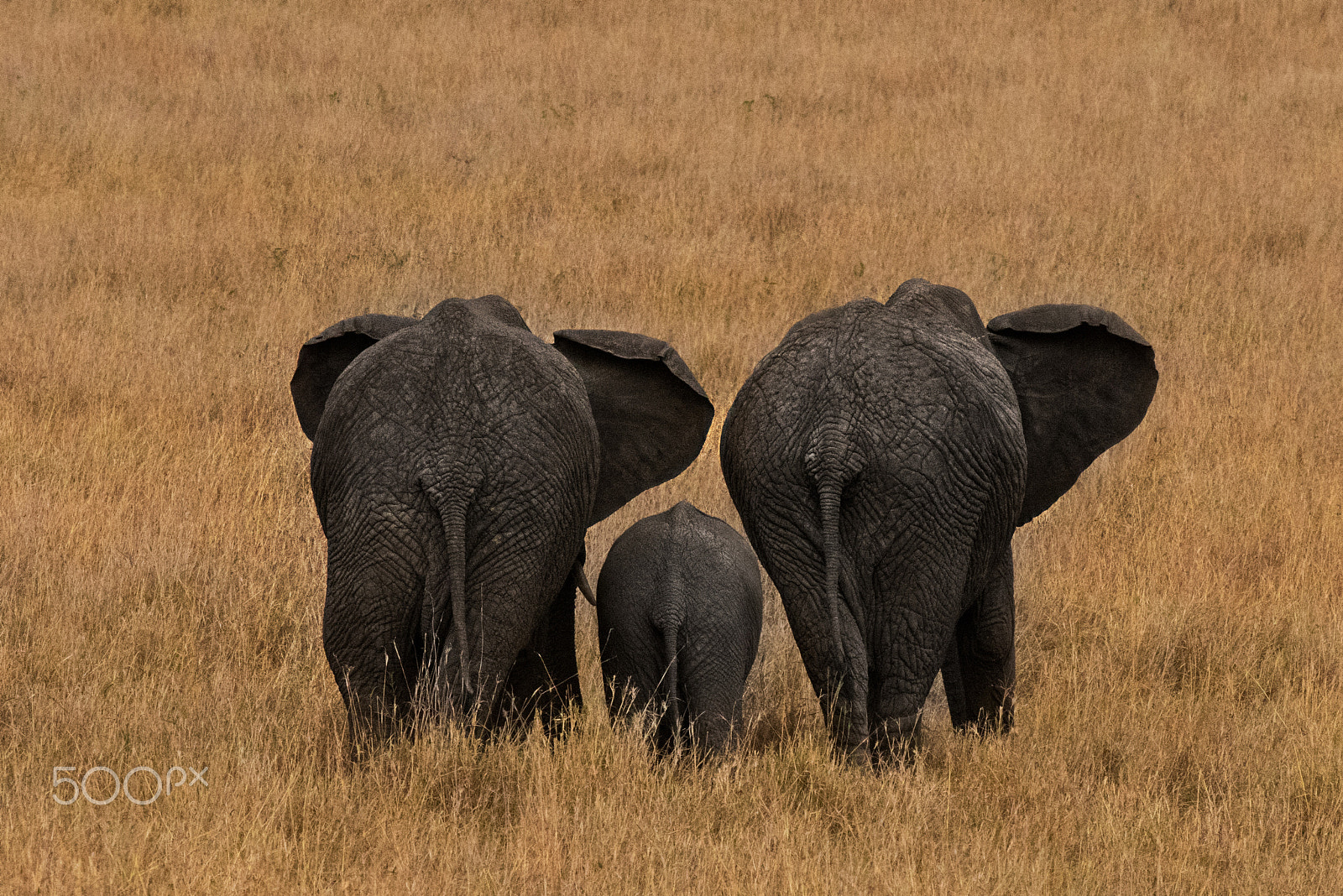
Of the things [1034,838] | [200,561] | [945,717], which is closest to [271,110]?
[200,561]

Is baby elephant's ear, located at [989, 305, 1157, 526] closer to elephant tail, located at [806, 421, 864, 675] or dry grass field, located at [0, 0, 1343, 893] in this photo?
elephant tail, located at [806, 421, 864, 675]

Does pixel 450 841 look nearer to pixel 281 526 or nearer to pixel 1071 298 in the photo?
pixel 281 526

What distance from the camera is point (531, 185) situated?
1383 cm

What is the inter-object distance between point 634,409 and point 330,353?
1.01 metres

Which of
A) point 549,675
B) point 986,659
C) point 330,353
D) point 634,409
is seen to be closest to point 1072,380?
point 986,659

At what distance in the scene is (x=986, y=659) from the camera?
4.95m

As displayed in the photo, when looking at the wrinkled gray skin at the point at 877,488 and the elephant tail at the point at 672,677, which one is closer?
the wrinkled gray skin at the point at 877,488

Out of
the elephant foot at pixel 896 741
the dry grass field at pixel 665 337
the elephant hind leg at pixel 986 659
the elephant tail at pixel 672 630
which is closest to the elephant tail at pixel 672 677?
the elephant tail at pixel 672 630

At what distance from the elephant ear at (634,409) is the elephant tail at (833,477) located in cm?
59

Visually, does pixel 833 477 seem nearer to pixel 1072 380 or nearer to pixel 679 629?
pixel 679 629

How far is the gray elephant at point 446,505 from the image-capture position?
3.98 m

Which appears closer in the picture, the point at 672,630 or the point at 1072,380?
the point at 672,630

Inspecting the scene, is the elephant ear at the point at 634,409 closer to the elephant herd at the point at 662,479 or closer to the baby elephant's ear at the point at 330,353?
the elephant herd at the point at 662,479

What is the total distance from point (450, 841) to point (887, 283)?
844 centimetres
